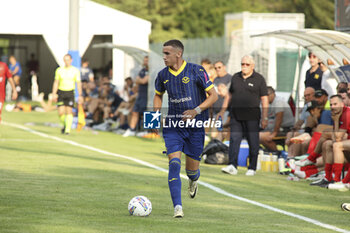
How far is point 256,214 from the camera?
31.6 feet

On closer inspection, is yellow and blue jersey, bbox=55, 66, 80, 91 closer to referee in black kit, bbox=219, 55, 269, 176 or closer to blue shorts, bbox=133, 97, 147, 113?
blue shorts, bbox=133, 97, 147, 113

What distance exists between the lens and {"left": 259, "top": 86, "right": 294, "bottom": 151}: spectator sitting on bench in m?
15.9

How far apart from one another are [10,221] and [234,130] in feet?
22.2

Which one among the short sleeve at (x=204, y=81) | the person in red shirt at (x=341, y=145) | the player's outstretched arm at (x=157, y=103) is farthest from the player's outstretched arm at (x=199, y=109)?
the person in red shirt at (x=341, y=145)

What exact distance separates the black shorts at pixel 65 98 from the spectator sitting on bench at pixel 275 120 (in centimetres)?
662

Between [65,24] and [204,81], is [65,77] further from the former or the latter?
[65,24]

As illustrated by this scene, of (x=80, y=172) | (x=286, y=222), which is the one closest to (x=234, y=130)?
(x=80, y=172)

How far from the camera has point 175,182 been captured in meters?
9.03

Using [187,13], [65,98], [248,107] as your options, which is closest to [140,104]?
[65,98]

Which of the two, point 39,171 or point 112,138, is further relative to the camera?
point 112,138

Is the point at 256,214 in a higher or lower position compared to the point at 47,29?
lower

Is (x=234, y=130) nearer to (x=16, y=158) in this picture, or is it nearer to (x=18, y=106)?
(x=16, y=158)

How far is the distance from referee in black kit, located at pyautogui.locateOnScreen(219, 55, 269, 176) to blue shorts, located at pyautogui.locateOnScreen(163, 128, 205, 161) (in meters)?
4.80

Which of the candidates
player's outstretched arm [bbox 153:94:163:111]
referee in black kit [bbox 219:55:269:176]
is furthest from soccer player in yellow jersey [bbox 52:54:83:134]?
player's outstretched arm [bbox 153:94:163:111]
